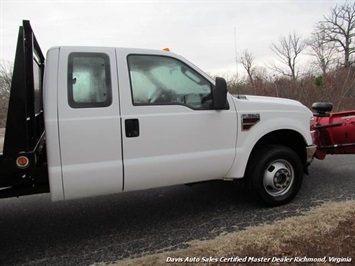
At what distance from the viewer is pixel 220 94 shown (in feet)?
12.6

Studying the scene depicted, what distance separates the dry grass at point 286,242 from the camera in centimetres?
314

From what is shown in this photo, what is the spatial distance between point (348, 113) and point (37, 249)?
191 inches

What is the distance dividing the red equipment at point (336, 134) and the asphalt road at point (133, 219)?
52cm

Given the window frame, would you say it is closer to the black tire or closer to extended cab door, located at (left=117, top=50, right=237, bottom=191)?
extended cab door, located at (left=117, top=50, right=237, bottom=191)

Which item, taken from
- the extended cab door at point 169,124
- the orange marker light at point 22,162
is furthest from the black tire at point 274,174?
the orange marker light at point 22,162

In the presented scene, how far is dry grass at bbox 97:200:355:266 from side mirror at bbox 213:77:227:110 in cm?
143

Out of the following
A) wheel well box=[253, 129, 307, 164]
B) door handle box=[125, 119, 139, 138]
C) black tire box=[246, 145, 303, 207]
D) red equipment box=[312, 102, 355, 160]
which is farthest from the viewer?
red equipment box=[312, 102, 355, 160]

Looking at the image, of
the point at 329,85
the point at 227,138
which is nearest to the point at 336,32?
the point at 329,85

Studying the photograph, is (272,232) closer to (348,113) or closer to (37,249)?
(37,249)

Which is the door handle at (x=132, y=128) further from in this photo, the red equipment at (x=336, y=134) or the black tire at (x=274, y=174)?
the red equipment at (x=336, y=134)

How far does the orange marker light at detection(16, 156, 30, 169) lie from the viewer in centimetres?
323

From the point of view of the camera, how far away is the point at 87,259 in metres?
3.45

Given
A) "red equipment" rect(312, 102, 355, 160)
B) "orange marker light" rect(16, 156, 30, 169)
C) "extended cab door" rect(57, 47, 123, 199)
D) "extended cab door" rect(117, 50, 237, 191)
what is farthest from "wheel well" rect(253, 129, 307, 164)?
"orange marker light" rect(16, 156, 30, 169)

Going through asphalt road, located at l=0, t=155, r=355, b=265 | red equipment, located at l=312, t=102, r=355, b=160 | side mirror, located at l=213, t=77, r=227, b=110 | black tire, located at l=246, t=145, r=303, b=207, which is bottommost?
asphalt road, located at l=0, t=155, r=355, b=265
